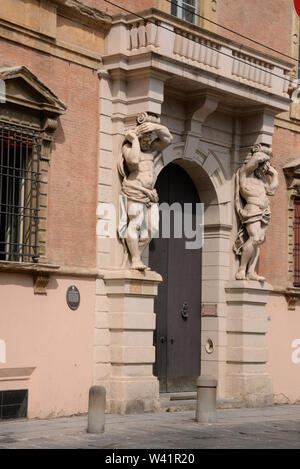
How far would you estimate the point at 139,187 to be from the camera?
17734mm

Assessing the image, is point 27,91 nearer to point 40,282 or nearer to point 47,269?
point 47,269

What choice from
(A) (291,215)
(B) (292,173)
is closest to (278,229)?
(A) (291,215)

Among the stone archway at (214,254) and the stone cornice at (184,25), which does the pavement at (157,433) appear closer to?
the stone archway at (214,254)

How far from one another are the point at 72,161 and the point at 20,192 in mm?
1312

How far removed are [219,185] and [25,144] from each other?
5.42 m

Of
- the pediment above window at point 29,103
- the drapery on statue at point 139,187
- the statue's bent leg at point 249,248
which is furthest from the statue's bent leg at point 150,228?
the statue's bent leg at point 249,248

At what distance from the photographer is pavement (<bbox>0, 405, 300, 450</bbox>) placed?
1330cm

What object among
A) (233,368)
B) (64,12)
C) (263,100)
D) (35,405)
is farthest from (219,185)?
(35,405)

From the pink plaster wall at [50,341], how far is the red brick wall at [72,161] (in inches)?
25.4

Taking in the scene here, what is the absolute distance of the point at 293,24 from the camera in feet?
74.1

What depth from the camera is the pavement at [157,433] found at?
13.3m

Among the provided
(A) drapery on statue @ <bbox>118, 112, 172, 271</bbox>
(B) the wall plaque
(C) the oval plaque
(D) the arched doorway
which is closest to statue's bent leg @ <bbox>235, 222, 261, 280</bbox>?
(B) the wall plaque

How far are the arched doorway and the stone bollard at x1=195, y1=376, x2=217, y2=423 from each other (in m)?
3.19

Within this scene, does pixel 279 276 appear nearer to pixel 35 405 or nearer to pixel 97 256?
pixel 97 256
